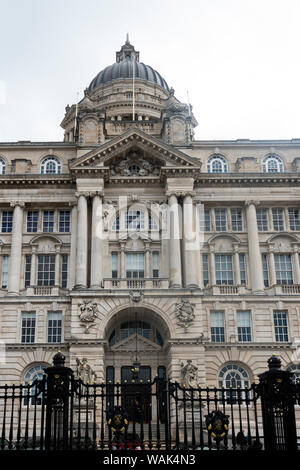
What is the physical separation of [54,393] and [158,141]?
32.4 meters

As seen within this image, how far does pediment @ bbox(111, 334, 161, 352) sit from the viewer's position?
42.9m

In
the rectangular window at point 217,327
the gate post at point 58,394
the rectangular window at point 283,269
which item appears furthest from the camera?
the rectangular window at point 283,269

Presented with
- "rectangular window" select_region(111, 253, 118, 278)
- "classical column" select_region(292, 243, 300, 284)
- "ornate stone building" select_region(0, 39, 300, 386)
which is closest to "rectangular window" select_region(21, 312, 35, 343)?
"ornate stone building" select_region(0, 39, 300, 386)

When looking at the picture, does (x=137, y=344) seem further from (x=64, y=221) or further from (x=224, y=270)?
(x=64, y=221)

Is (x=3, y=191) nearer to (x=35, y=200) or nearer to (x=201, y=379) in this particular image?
(x=35, y=200)

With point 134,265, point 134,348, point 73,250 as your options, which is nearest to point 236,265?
point 134,265

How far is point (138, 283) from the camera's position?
137 feet

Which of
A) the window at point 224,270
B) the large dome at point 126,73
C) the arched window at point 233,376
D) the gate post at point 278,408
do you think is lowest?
the gate post at point 278,408

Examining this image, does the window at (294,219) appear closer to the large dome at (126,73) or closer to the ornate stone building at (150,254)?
the ornate stone building at (150,254)

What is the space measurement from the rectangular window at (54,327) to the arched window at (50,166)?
1333 centimetres

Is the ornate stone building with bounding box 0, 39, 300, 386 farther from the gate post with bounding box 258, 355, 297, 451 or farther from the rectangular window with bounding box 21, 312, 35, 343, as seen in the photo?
the gate post with bounding box 258, 355, 297, 451

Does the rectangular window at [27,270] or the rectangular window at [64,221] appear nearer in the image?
the rectangular window at [27,270]

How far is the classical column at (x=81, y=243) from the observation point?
1668 inches

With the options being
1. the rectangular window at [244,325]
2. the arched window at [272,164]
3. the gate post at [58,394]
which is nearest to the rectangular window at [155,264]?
the rectangular window at [244,325]
